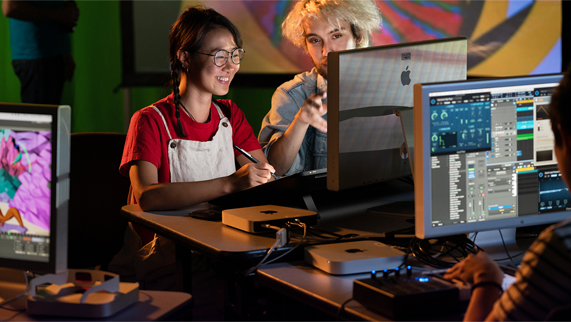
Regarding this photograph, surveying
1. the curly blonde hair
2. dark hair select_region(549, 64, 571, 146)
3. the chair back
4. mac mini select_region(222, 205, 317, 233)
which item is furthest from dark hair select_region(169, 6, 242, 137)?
dark hair select_region(549, 64, 571, 146)

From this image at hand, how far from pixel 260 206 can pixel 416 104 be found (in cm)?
57

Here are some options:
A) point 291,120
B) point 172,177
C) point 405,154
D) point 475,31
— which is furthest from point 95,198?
point 475,31

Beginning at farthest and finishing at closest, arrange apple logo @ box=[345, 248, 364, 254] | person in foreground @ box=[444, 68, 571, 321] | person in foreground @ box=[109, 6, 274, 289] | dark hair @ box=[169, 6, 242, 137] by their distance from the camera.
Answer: dark hair @ box=[169, 6, 242, 137] < person in foreground @ box=[109, 6, 274, 289] < apple logo @ box=[345, 248, 364, 254] < person in foreground @ box=[444, 68, 571, 321]

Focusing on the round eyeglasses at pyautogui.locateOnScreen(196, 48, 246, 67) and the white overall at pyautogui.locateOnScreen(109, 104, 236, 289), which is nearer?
the white overall at pyautogui.locateOnScreen(109, 104, 236, 289)

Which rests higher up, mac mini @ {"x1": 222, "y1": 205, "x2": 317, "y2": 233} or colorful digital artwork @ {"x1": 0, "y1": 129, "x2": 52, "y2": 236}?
colorful digital artwork @ {"x1": 0, "y1": 129, "x2": 52, "y2": 236}

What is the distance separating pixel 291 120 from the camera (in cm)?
223

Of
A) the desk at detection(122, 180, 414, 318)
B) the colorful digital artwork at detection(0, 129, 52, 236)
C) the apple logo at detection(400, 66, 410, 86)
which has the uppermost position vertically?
the apple logo at detection(400, 66, 410, 86)

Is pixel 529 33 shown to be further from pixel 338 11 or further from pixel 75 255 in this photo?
pixel 75 255

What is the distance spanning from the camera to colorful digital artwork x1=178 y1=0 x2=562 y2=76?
9.80 ft

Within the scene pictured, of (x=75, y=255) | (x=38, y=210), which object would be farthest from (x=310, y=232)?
(x=75, y=255)

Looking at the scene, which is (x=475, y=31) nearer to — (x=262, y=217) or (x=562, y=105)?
(x=262, y=217)

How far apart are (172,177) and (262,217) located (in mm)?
518

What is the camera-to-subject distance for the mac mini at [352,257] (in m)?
1.17

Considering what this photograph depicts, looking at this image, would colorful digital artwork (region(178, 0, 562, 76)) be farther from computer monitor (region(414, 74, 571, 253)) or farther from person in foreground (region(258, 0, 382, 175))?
computer monitor (region(414, 74, 571, 253))
